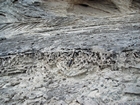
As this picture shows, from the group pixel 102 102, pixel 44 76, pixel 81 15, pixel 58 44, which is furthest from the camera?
pixel 81 15

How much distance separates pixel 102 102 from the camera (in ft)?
7.44

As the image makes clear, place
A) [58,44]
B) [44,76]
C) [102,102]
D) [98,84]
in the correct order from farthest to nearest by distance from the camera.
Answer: [58,44]
[44,76]
[98,84]
[102,102]

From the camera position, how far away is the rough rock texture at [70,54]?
8.02ft

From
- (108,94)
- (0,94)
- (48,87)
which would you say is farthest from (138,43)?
(0,94)

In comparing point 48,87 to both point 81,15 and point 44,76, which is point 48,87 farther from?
point 81,15

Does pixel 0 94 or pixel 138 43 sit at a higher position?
pixel 138 43

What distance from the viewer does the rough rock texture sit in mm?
2445

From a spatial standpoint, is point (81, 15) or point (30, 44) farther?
point (81, 15)

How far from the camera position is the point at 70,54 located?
297 cm

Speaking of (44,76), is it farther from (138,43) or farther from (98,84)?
(138,43)

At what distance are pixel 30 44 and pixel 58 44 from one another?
514 millimetres

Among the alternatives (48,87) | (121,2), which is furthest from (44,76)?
(121,2)

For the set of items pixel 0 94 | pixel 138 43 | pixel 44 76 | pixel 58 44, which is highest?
pixel 138 43

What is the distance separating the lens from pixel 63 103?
7.68 feet
